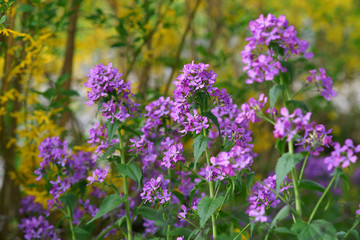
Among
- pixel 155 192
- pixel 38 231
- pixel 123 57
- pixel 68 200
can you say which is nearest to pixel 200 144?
pixel 155 192

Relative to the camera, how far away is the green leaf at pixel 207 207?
1465 millimetres

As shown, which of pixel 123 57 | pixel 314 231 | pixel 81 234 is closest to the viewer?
pixel 314 231

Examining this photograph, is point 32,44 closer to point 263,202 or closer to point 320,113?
point 263,202

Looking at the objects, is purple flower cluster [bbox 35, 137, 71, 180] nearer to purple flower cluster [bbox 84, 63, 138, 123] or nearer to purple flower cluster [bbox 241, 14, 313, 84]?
purple flower cluster [bbox 84, 63, 138, 123]

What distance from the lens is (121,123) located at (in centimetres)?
166

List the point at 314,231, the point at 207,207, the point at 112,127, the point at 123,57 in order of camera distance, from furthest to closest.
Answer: the point at 123,57 < the point at 112,127 < the point at 207,207 < the point at 314,231

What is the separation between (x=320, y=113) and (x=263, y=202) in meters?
4.33

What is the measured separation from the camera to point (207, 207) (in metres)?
1.51

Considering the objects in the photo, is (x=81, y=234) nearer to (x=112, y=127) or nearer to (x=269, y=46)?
(x=112, y=127)

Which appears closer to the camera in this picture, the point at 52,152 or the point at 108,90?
the point at 108,90

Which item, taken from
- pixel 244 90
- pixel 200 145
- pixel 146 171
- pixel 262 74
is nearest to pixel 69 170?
pixel 146 171

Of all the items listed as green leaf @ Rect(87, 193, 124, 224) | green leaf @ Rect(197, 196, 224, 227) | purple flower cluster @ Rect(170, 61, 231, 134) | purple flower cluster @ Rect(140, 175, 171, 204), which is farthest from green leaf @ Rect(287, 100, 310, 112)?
green leaf @ Rect(87, 193, 124, 224)

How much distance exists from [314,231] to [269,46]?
1.82 ft

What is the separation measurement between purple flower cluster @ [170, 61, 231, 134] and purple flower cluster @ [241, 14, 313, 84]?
19 centimetres
